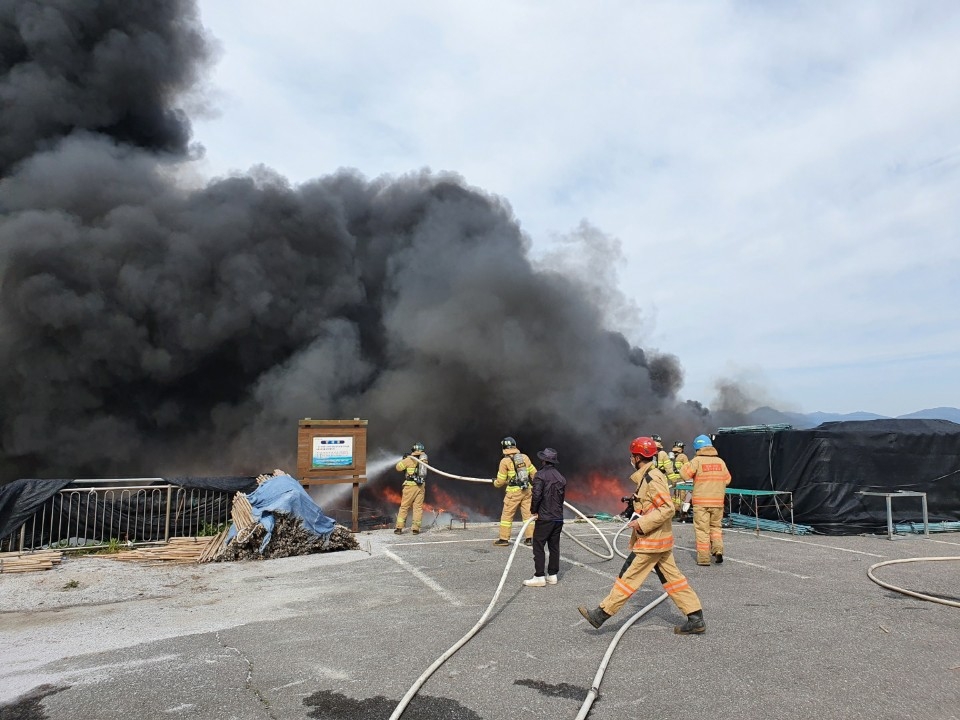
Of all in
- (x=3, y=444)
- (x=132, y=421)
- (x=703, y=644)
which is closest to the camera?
(x=703, y=644)

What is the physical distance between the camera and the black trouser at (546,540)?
6.62m

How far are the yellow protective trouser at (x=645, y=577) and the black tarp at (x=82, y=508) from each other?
699 centimetres

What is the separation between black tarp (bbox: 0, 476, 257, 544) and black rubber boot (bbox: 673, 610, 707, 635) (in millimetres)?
7356

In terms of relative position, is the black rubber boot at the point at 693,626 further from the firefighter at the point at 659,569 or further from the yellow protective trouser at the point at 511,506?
the yellow protective trouser at the point at 511,506

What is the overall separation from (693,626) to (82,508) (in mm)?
8156

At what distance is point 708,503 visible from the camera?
7.60m

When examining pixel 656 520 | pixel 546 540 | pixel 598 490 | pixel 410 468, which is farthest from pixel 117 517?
pixel 598 490

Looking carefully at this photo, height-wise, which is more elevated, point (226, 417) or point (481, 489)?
point (226, 417)

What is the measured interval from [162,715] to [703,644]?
145 inches

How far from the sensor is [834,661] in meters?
4.18

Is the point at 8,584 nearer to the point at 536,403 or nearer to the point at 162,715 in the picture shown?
the point at 162,715

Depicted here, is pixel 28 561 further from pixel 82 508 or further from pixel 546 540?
pixel 546 540

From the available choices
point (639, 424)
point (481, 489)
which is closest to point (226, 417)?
point (481, 489)

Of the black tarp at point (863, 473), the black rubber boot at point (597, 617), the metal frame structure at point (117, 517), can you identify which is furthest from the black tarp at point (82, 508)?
the black tarp at point (863, 473)
